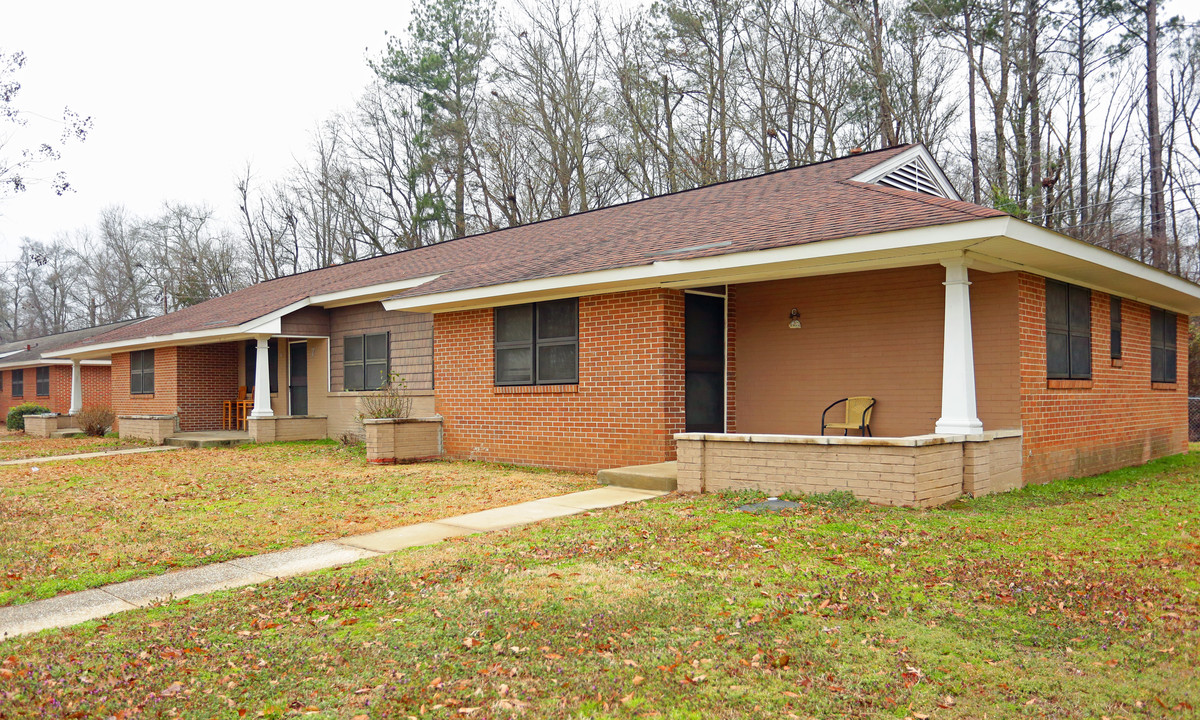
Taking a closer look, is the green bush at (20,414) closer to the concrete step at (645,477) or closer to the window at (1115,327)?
the concrete step at (645,477)

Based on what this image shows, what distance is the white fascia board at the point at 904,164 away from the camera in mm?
12078

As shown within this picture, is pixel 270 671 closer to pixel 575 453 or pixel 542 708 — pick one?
pixel 542 708

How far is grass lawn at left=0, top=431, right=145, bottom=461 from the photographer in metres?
16.6

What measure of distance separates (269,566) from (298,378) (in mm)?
13242

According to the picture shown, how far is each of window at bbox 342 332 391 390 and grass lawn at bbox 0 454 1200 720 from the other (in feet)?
33.0

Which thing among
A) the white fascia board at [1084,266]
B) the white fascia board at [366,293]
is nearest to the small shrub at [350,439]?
the white fascia board at [366,293]

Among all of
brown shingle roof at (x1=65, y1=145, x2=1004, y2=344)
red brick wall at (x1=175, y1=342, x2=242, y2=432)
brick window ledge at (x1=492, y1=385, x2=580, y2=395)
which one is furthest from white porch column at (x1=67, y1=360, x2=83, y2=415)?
brick window ledge at (x1=492, y1=385, x2=580, y2=395)

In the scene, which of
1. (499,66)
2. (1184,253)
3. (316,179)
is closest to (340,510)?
(499,66)

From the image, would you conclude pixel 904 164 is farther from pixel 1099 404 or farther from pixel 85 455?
pixel 85 455

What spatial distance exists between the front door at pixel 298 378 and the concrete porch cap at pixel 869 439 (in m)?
12.2

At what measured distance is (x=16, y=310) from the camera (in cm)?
5472

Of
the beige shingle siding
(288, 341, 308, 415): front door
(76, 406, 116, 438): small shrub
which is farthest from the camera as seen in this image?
(76, 406, 116, 438): small shrub

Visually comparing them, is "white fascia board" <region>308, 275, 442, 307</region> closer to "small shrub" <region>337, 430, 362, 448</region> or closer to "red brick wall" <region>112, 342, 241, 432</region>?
"small shrub" <region>337, 430, 362, 448</region>

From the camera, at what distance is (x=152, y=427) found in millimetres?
18797
